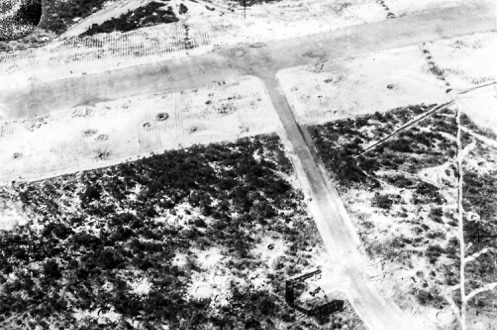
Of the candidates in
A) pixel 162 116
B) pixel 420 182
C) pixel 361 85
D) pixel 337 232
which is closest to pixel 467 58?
pixel 361 85

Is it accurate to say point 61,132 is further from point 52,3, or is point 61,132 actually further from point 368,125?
point 368,125

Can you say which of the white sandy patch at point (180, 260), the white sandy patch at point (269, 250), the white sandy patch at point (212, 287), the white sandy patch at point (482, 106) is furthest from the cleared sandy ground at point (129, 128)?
the white sandy patch at point (482, 106)

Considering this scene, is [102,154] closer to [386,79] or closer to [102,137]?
[102,137]

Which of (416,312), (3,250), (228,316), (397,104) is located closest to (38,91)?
(3,250)

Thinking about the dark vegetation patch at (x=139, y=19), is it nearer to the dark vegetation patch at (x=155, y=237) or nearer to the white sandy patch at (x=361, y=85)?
the white sandy patch at (x=361, y=85)

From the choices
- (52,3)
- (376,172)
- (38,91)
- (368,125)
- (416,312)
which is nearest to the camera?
(416,312)
